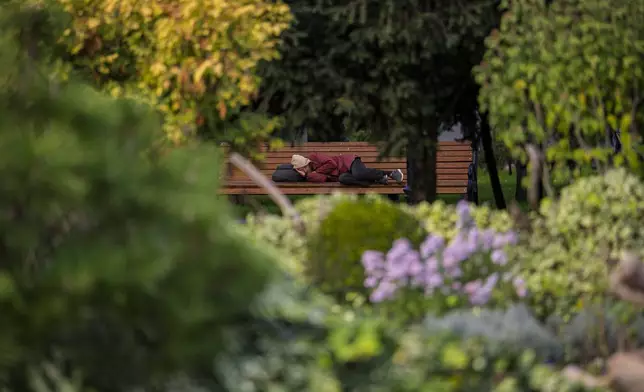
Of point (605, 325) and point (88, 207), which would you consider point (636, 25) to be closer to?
point (605, 325)

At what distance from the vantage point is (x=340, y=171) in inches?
606

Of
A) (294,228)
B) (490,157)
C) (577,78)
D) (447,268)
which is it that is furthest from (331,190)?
(447,268)

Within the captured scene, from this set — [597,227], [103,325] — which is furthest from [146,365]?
[597,227]

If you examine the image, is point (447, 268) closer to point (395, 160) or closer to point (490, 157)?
point (490, 157)

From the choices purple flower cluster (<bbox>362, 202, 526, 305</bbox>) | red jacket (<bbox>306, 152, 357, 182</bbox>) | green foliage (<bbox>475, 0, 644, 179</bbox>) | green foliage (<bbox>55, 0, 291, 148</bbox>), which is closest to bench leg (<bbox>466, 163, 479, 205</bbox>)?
red jacket (<bbox>306, 152, 357, 182</bbox>)

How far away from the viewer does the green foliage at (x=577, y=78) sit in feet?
24.8

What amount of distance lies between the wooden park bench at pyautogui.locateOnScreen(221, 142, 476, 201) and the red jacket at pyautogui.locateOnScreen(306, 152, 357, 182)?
44cm

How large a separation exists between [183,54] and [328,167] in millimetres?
6933

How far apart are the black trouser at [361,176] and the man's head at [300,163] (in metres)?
0.73

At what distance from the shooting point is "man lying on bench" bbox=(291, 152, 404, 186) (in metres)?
14.4

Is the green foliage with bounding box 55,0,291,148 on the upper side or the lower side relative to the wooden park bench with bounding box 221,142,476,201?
upper

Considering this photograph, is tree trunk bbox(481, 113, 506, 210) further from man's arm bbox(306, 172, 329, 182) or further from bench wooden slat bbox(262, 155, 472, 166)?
man's arm bbox(306, 172, 329, 182)

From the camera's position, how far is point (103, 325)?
3.14 meters

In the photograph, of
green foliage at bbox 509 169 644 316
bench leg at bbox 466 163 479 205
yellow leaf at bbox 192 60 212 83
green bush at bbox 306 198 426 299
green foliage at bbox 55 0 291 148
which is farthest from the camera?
bench leg at bbox 466 163 479 205
